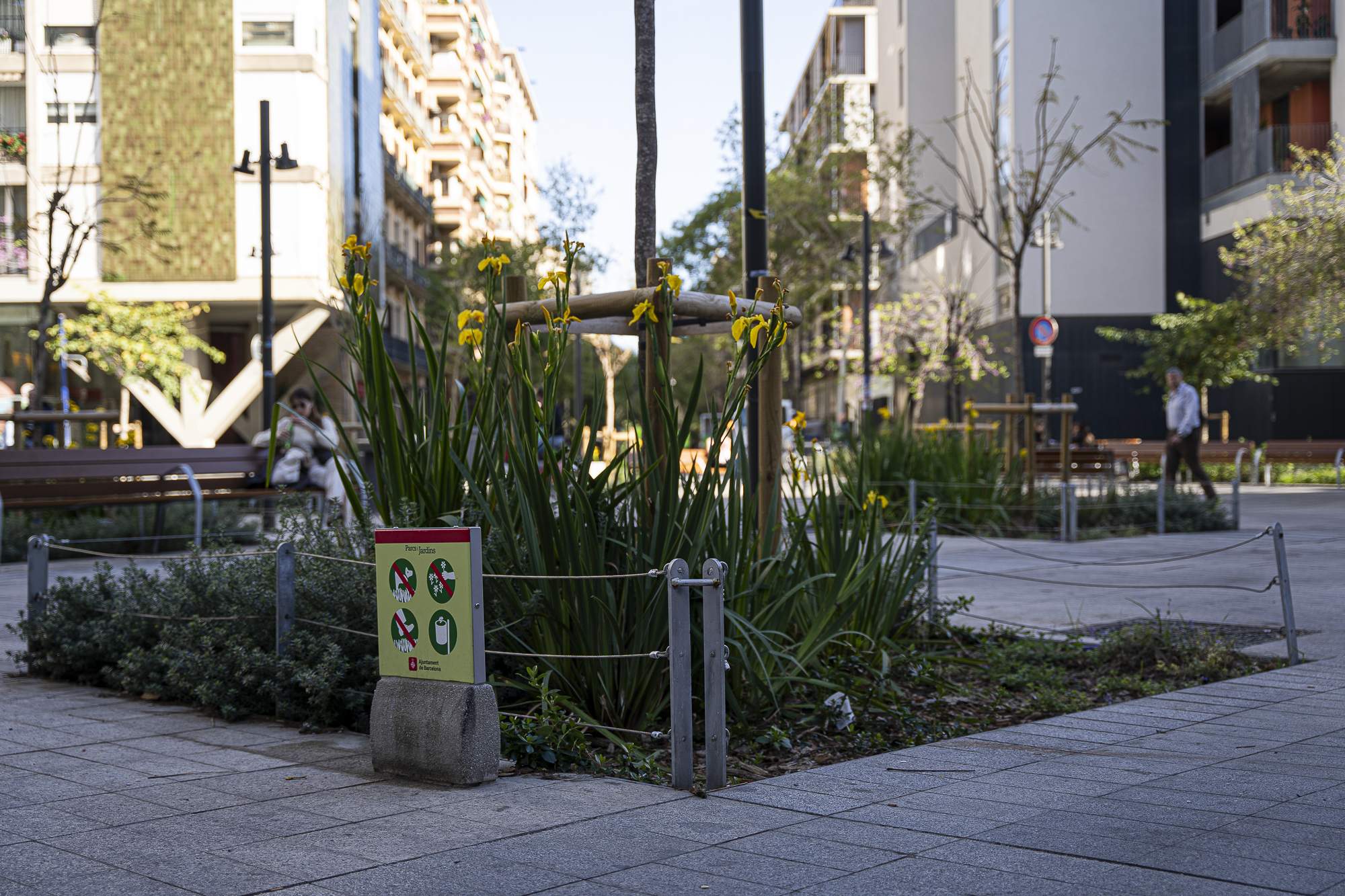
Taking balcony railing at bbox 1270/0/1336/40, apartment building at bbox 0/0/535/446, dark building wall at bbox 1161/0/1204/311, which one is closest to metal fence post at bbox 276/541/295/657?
apartment building at bbox 0/0/535/446

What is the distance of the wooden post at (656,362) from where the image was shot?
6262 millimetres

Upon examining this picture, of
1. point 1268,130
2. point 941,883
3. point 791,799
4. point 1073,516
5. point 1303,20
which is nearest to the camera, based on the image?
point 941,883

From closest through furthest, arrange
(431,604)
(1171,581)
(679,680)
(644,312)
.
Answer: (679,680), (431,604), (644,312), (1171,581)

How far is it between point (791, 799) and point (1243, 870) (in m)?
1.48

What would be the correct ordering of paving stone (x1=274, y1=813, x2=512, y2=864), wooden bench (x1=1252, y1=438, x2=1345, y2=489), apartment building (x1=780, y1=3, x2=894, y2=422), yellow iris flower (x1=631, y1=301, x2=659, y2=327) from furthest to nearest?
apartment building (x1=780, y1=3, x2=894, y2=422) → wooden bench (x1=1252, y1=438, x2=1345, y2=489) → yellow iris flower (x1=631, y1=301, x2=659, y2=327) → paving stone (x1=274, y1=813, x2=512, y2=864)

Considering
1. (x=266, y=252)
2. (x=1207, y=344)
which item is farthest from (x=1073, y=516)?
(x=1207, y=344)

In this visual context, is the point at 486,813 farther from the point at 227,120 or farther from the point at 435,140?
the point at 435,140

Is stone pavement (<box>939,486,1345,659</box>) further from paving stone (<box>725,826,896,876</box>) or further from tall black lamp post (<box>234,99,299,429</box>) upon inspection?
tall black lamp post (<box>234,99,299,429</box>)

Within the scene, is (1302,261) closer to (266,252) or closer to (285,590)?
(266,252)

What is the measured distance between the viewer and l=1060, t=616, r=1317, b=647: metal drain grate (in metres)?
8.23

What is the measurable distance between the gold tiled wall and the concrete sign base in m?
38.9

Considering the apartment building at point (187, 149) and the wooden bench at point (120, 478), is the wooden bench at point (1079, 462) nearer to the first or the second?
the wooden bench at point (120, 478)

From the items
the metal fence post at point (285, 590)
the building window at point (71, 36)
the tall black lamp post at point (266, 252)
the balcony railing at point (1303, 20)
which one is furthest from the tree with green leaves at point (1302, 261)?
the building window at point (71, 36)

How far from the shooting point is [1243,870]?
3.97 m
